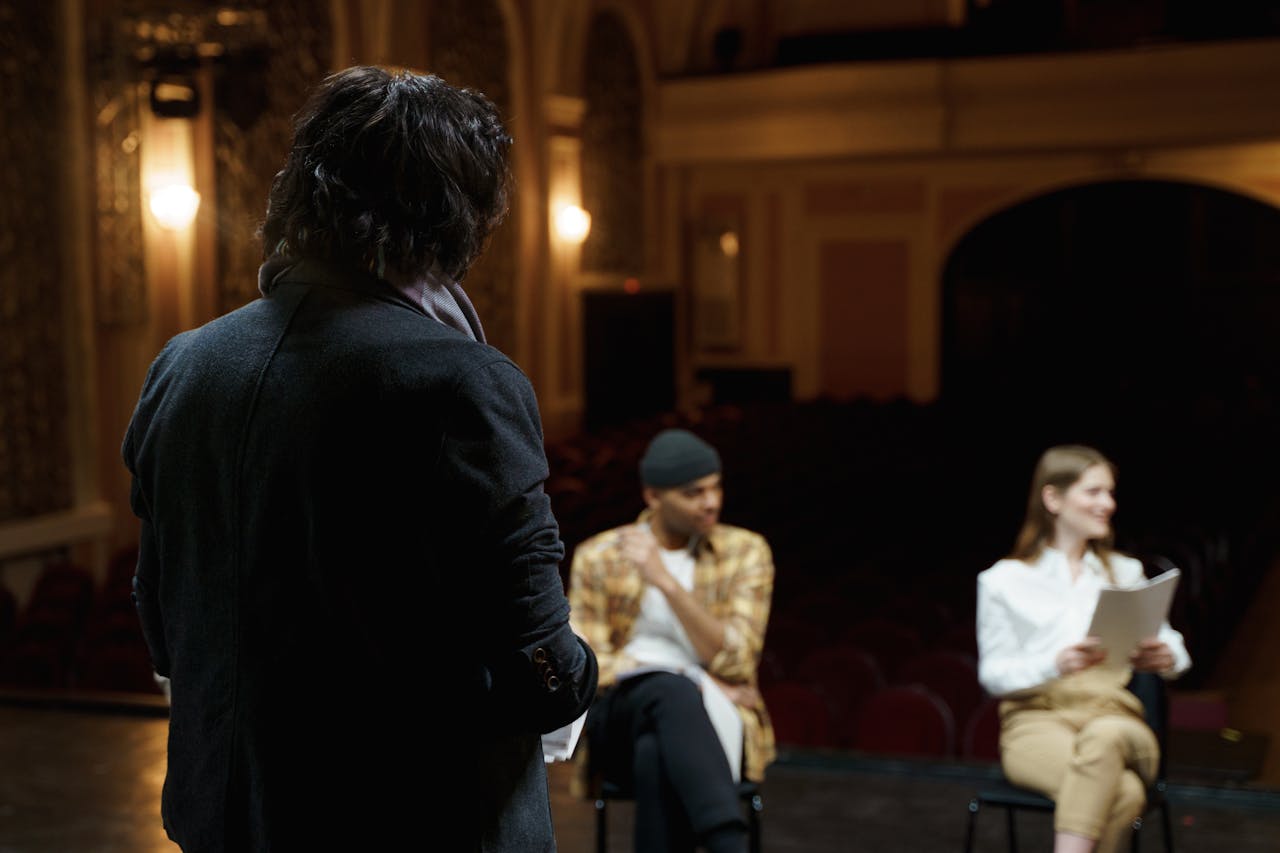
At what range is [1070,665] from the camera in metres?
3.29

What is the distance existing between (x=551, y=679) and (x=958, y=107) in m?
14.3

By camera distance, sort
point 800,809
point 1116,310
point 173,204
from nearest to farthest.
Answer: point 800,809 < point 173,204 < point 1116,310

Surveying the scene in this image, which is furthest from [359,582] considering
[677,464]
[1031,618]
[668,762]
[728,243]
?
[728,243]

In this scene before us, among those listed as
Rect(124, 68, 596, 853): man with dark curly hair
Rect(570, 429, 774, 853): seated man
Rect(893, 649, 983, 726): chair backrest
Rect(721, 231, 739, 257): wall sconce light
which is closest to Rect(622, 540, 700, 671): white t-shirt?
Rect(570, 429, 774, 853): seated man

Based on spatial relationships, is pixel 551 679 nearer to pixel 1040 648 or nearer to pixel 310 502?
pixel 310 502

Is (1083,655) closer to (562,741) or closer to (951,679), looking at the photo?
(562,741)

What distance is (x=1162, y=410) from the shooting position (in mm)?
15969

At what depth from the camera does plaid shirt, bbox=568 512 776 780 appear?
3.50m

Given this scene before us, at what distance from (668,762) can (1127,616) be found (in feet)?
3.30

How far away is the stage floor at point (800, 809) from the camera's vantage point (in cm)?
415

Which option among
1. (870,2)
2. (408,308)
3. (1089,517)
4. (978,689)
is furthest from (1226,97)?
(408,308)

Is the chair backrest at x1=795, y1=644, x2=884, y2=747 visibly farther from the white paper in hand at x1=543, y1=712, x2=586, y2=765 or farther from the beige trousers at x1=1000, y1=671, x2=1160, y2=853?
the white paper in hand at x1=543, y1=712, x2=586, y2=765

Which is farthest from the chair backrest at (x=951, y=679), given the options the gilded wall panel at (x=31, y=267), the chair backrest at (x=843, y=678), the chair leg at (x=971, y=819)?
the gilded wall panel at (x=31, y=267)

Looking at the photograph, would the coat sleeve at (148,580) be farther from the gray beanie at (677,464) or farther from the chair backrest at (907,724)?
the chair backrest at (907,724)
